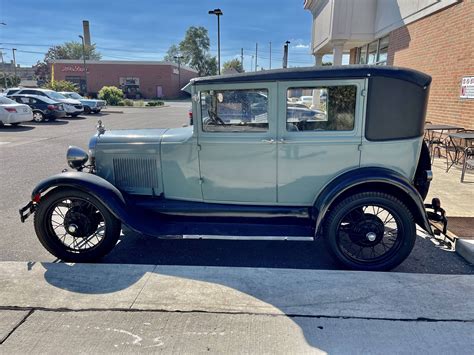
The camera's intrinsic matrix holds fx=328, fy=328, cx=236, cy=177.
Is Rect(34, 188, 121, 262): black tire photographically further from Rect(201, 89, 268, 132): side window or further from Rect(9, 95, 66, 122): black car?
Rect(9, 95, 66, 122): black car

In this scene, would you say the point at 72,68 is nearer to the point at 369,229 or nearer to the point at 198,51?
the point at 198,51

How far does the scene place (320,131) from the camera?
3.16 m

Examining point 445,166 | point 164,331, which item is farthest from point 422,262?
point 445,166

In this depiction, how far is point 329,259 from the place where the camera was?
351cm

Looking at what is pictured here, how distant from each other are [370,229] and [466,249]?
113 centimetres

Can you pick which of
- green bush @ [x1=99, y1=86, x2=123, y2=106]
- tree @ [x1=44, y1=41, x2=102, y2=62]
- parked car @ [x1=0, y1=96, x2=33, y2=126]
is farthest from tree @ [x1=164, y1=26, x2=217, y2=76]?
parked car @ [x1=0, y1=96, x2=33, y2=126]

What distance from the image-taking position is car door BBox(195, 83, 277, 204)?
3.20m

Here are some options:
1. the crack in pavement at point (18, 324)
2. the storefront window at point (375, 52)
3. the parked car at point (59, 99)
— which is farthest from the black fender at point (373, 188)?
the parked car at point (59, 99)

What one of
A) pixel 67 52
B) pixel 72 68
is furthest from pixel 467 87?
pixel 67 52

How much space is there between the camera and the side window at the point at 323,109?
3.11m

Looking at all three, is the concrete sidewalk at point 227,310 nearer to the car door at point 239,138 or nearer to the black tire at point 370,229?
the black tire at point 370,229

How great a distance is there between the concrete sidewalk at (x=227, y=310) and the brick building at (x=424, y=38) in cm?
602

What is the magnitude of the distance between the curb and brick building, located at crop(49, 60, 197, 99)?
153 ft

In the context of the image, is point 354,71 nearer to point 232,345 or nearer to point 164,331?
point 232,345
